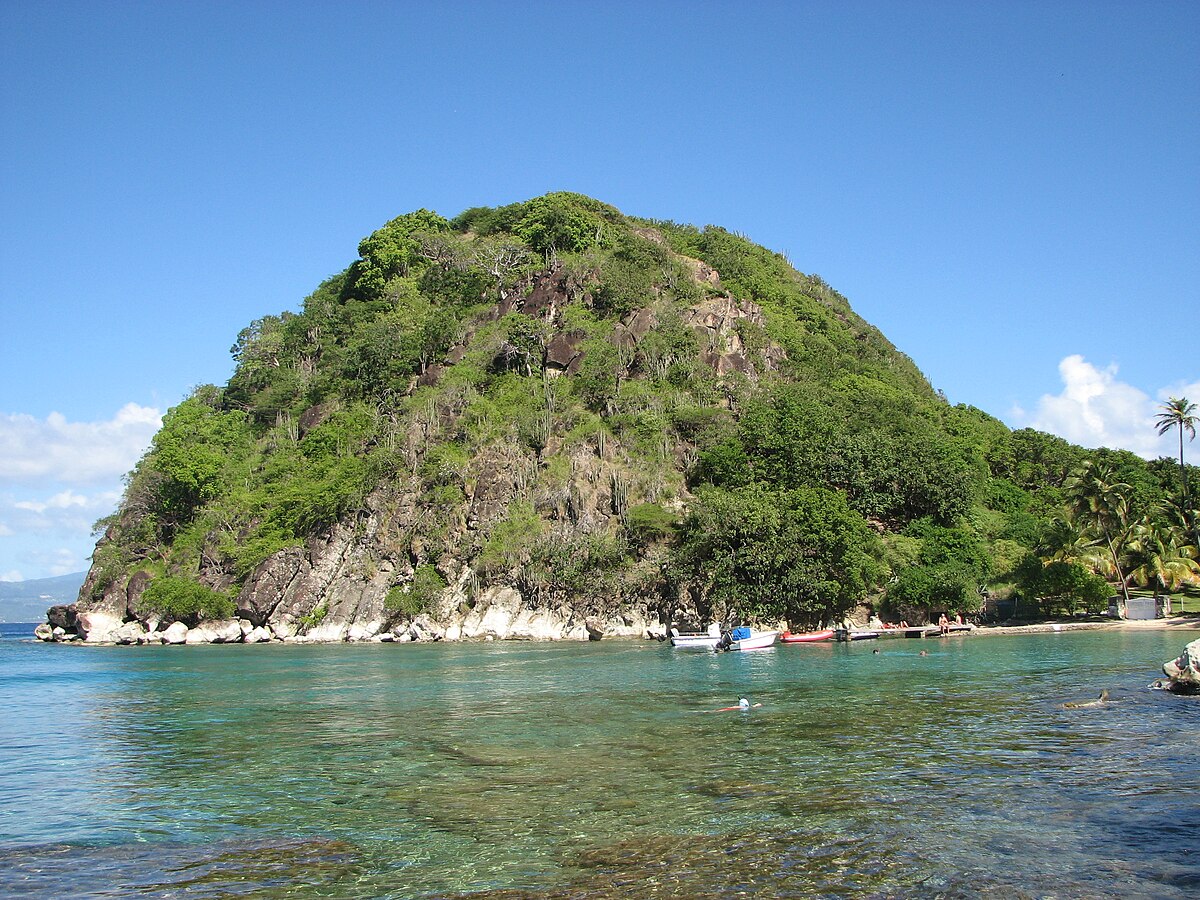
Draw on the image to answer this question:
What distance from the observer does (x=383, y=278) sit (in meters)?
115

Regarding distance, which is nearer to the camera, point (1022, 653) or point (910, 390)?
point (1022, 653)

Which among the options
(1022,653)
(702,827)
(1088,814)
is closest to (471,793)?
(702,827)

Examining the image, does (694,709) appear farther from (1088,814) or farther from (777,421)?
(777,421)

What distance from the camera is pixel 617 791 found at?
17.7 metres

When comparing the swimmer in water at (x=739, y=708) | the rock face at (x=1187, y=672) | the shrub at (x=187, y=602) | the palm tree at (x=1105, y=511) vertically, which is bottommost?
the swimmer in water at (x=739, y=708)

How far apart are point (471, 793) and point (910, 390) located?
91084 mm

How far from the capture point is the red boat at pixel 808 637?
198 ft

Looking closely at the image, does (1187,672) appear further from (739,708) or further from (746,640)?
(746,640)

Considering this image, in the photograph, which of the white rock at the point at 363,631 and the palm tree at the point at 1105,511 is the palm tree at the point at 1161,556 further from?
the white rock at the point at 363,631

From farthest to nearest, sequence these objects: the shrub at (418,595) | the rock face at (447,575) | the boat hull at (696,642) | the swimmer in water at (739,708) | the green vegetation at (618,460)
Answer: the shrub at (418,595) → the rock face at (447,575) → the green vegetation at (618,460) → the boat hull at (696,642) → the swimmer in water at (739,708)

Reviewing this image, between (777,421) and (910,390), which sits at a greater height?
(910,390)

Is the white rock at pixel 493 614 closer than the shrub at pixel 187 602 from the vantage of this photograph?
Yes

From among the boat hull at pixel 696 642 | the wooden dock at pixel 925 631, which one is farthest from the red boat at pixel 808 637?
the boat hull at pixel 696 642

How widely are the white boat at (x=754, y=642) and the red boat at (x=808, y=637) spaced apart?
167 inches
